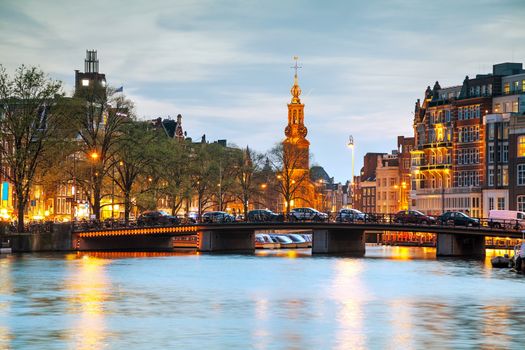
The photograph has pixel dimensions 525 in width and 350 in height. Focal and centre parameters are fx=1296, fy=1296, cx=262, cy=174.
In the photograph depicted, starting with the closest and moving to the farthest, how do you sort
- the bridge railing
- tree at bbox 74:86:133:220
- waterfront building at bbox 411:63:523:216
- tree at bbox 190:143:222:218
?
the bridge railing, tree at bbox 74:86:133:220, tree at bbox 190:143:222:218, waterfront building at bbox 411:63:523:216

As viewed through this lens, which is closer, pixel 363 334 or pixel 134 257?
pixel 363 334

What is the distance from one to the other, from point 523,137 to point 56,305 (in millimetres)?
98746

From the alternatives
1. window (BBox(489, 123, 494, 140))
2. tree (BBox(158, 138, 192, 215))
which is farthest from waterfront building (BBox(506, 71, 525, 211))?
tree (BBox(158, 138, 192, 215))

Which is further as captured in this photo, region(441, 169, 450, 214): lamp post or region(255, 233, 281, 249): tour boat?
region(441, 169, 450, 214): lamp post

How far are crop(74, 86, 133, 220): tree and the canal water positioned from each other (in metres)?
23.8

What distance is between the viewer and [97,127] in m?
139

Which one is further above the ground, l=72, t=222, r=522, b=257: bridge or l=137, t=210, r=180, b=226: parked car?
l=137, t=210, r=180, b=226: parked car

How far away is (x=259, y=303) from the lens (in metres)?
75.8

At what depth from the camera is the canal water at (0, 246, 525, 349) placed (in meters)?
58.6

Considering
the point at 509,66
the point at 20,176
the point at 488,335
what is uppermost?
the point at 509,66

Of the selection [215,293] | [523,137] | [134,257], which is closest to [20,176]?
[134,257]

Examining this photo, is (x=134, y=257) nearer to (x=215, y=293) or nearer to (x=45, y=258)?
(x=45, y=258)

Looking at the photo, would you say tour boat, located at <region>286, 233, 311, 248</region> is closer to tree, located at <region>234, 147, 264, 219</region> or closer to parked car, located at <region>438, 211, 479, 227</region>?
tree, located at <region>234, 147, 264, 219</region>

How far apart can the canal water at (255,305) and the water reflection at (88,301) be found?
6 centimetres
